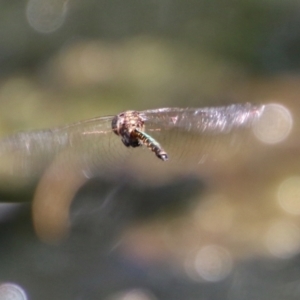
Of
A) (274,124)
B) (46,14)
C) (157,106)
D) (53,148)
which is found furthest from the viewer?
(46,14)

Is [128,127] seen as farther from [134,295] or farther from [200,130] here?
[134,295]

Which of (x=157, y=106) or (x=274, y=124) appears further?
(x=157, y=106)

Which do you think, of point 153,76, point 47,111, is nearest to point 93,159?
point 47,111

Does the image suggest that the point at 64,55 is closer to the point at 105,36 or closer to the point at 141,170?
the point at 105,36

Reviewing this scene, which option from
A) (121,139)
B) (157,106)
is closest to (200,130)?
(121,139)

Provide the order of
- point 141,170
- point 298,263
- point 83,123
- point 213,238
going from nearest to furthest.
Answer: point 83,123
point 298,263
point 213,238
point 141,170

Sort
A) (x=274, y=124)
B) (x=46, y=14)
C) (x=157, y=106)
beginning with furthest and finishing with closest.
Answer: (x=46, y=14) → (x=157, y=106) → (x=274, y=124)

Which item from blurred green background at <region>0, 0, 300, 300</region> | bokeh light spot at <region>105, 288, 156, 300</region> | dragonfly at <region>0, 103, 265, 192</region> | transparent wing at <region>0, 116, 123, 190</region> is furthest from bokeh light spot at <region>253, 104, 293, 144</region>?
bokeh light spot at <region>105, 288, 156, 300</region>
